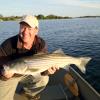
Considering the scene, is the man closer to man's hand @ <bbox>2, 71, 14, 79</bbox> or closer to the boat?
man's hand @ <bbox>2, 71, 14, 79</bbox>

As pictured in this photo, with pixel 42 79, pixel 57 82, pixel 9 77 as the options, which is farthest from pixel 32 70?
pixel 57 82

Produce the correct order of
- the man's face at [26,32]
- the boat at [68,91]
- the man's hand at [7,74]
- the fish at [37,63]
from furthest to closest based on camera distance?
1. the boat at [68,91]
2. the man's face at [26,32]
3. the man's hand at [7,74]
4. the fish at [37,63]

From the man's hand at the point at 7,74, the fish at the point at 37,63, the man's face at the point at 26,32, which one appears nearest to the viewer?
the fish at the point at 37,63

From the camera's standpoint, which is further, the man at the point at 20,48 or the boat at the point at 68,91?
the boat at the point at 68,91


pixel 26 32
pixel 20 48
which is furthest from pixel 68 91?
pixel 26 32

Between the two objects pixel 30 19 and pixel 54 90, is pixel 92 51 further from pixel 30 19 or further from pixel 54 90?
pixel 30 19

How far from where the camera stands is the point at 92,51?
814 inches

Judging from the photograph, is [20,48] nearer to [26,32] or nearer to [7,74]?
[26,32]

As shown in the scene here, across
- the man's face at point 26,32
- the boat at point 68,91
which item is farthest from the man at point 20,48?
the boat at point 68,91

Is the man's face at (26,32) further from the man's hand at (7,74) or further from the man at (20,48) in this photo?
the man's hand at (7,74)

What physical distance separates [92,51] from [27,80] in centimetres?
1517

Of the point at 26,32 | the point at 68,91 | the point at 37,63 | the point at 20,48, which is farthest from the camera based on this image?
the point at 68,91

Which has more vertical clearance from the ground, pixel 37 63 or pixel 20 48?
pixel 20 48

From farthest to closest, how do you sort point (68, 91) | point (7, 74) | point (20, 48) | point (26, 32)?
1. point (68, 91)
2. point (20, 48)
3. point (26, 32)
4. point (7, 74)
